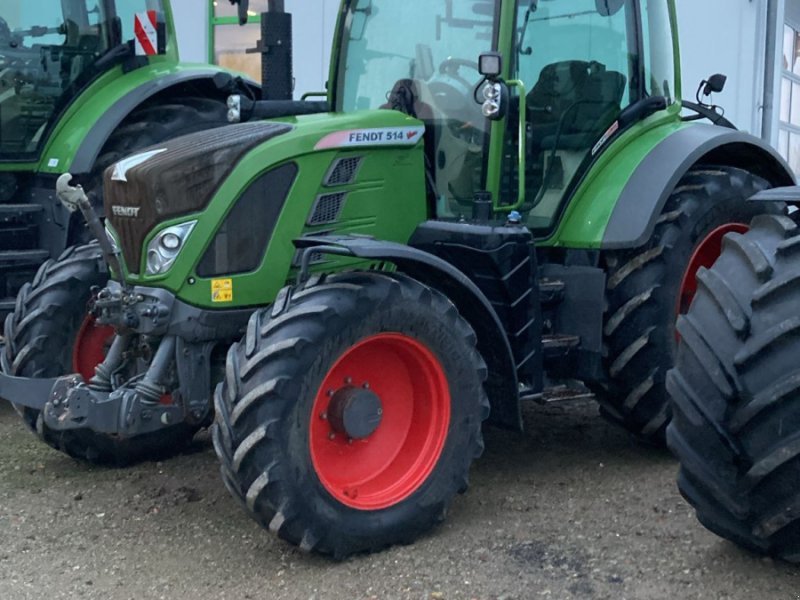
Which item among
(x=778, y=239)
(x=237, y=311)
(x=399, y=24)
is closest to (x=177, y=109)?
(x=399, y=24)

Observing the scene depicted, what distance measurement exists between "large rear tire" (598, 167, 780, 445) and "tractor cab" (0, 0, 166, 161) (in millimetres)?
3075

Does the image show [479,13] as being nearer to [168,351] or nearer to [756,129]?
[168,351]

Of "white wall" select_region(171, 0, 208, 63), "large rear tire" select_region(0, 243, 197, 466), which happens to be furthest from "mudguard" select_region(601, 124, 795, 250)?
"white wall" select_region(171, 0, 208, 63)

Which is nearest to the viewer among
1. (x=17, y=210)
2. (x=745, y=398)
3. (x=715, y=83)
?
(x=745, y=398)

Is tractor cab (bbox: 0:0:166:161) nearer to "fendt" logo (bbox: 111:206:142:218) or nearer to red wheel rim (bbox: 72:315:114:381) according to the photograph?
red wheel rim (bbox: 72:315:114:381)

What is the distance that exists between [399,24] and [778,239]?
6.60 feet

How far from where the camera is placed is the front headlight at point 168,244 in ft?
13.3

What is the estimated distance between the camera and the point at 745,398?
3.19 metres

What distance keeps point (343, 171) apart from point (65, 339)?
53.1 inches

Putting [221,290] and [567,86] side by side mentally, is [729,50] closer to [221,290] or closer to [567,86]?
[567,86]

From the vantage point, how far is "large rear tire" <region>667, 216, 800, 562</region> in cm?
315

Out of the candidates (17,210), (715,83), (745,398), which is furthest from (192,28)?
(745,398)

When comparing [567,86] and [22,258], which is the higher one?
[567,86]

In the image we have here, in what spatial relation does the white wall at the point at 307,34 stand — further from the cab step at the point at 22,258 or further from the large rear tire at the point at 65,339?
the large rear tire at the point at 65,339
